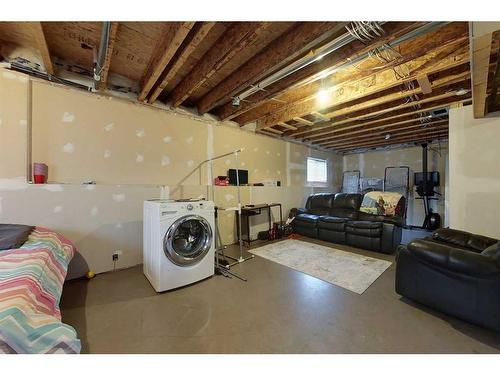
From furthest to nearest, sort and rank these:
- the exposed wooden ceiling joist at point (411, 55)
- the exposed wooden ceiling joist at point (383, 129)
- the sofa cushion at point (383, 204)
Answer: the exposed wooden ceiling joist at point (383, 129), the sofa cushion at point (383, 204), the exposed wooden ceiling joist at point (411, 55)

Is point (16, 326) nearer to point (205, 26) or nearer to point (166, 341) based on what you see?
point (166, 341)

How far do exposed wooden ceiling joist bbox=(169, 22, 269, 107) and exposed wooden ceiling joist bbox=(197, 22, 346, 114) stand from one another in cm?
38

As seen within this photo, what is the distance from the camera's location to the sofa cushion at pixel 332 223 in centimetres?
395

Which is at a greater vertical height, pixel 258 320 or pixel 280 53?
pixel 280 53

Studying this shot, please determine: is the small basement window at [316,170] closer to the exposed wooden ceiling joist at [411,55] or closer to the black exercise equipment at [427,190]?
the black exercise equipment at [427,190]

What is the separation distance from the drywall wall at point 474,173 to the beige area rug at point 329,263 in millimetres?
1275

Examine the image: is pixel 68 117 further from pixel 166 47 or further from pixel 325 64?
pixel 325 64

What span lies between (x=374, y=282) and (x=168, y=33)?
134 inches

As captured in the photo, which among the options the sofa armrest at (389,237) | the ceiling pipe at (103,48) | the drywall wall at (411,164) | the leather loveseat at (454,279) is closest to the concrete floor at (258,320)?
the leather loveseat at (454,279)

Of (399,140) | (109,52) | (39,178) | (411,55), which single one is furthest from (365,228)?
(39,178)

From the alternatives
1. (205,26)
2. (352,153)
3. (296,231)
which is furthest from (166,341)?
(352,153)

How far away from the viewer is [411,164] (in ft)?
19.5

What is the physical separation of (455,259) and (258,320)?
166cm

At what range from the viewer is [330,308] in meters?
1.90
